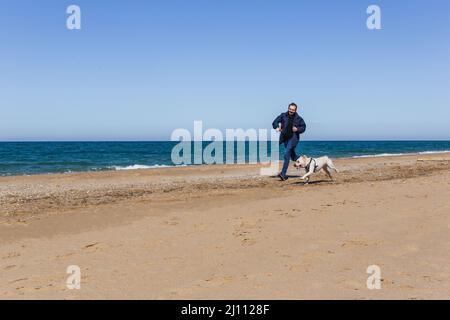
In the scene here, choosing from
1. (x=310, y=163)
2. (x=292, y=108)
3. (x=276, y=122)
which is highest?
(x=292, y=108)

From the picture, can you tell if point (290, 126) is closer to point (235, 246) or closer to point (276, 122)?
point (276, 122)

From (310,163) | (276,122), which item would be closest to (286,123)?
(276,122)

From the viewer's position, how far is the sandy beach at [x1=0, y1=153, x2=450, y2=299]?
433 centimetres

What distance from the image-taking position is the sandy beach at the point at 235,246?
4.33 meters

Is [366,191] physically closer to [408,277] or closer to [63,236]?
[408,277]

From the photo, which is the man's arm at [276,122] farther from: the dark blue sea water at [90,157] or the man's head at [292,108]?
the dark blue sea water at [90,157]

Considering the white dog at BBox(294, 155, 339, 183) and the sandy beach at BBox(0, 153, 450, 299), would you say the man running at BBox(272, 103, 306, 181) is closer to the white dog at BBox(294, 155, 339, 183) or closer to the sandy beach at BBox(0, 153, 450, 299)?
the white dog at BBox(294, 155, 339, 183)

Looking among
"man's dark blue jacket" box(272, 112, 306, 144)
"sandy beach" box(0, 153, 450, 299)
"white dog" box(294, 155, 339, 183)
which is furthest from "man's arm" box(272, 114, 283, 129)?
"sandy beach" box(0, 153, 450, 299)

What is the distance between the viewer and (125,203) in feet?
32.5

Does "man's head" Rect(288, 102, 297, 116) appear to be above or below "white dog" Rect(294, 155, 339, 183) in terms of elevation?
above

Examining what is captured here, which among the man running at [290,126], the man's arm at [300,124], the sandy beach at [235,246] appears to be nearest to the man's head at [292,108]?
the man running at [290,126]

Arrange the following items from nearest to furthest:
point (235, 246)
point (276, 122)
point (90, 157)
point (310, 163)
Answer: point (235, 246), point (310, 163), point (276, 122), point (90, 157)

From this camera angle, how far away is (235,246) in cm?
580
